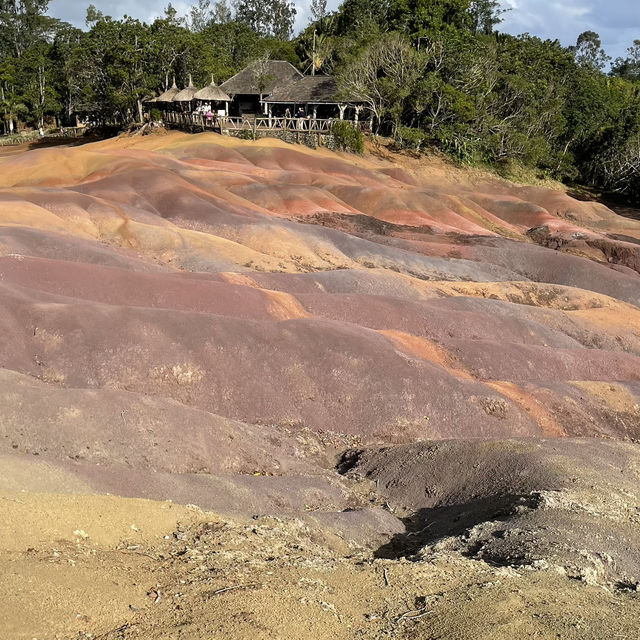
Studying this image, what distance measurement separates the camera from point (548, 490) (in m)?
14.3

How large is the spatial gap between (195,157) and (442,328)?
35258 millimetres

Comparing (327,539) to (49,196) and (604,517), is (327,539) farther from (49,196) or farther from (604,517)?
(49,196)

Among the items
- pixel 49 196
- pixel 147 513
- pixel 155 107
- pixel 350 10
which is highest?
pixel 350 10

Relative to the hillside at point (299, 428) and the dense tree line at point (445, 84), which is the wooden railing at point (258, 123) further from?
the hillside at point (299, 428)

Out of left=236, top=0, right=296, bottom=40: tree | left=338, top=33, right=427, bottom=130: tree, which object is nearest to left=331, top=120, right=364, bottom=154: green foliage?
left=338, top=33, right=427, bottom=130: tree

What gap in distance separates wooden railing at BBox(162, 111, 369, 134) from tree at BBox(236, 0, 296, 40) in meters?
69.7

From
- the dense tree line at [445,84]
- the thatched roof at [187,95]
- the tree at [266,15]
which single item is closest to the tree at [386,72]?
the dense tree line at [445,84]

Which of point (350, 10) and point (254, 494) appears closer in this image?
point (254, 494)

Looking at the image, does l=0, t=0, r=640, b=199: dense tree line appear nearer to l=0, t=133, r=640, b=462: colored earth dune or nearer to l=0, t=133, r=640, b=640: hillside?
l=0, t=133, r=640, b=462: colored earth dune

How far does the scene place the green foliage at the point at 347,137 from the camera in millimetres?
62594

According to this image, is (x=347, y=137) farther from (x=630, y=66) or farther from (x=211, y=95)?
(x=630, y=66)

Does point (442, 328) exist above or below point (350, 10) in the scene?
below

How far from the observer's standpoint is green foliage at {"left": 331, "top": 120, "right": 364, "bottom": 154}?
205 feet

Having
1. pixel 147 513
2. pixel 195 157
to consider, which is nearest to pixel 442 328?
pixel 147 513
